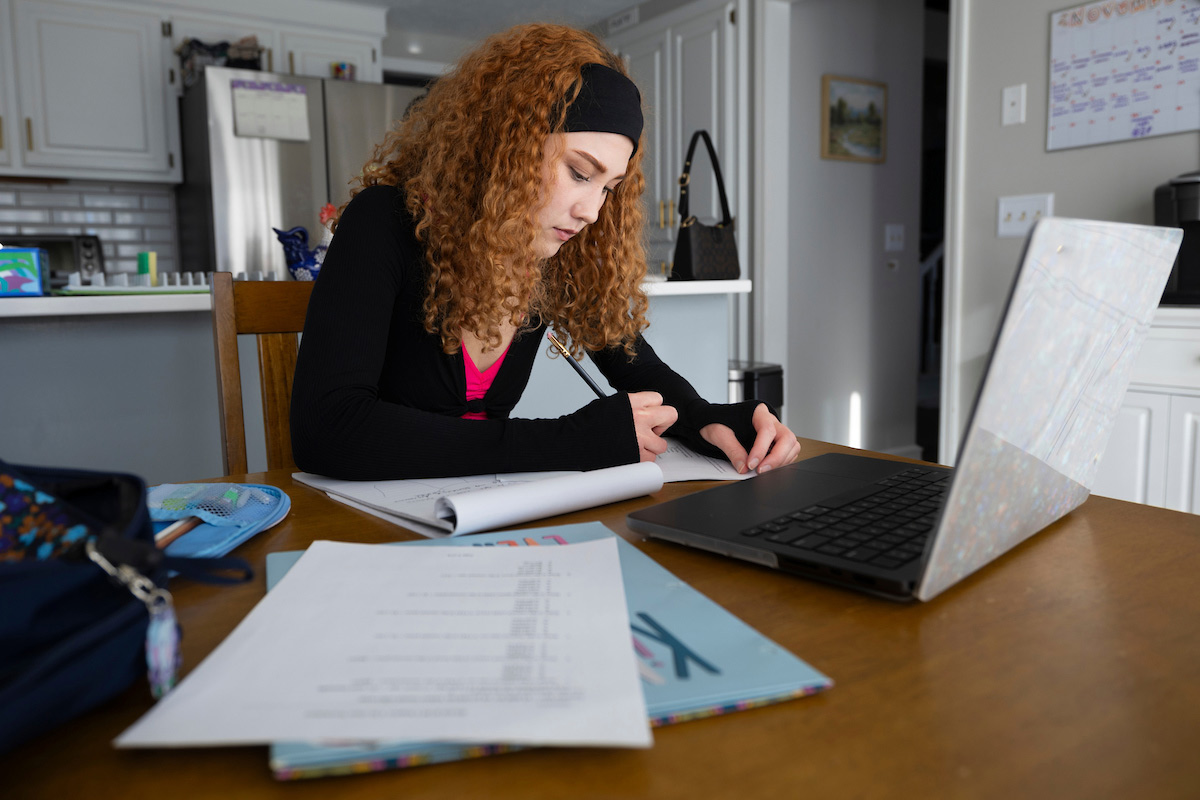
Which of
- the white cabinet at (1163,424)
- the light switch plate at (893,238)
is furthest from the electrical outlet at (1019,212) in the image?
the light switch plate at (893,238)

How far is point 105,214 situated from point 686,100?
289cm

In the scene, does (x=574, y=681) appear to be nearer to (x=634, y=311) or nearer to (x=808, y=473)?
(x=808, y=473)

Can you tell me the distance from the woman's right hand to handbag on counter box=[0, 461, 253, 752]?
0.48m

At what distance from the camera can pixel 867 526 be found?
1.84 feet

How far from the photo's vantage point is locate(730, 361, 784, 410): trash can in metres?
2.62

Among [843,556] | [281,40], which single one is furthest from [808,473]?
[281,40]

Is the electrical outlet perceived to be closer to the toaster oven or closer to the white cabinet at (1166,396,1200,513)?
the white cabinet at (1166,396,1200,513)

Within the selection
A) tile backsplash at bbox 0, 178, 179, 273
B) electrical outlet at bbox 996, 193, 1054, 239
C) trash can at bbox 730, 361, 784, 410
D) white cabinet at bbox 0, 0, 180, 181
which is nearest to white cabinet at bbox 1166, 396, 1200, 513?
electrical outlet at bbox 996, 193, 1054, 239

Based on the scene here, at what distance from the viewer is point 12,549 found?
42 cm

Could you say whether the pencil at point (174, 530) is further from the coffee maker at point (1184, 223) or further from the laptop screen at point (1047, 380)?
the coffee maker at point (1184, 223)

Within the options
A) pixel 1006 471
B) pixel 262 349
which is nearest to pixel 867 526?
pixel 1006 471

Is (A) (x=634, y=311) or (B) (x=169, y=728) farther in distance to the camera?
(A) (x=634, y=311)

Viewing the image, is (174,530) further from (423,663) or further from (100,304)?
(100,304)

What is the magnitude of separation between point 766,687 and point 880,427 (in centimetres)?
382
